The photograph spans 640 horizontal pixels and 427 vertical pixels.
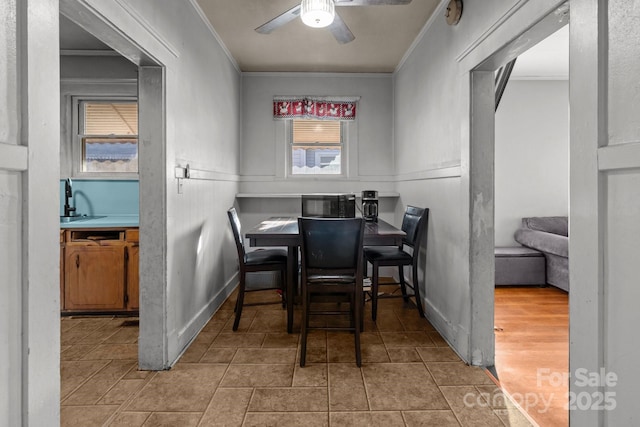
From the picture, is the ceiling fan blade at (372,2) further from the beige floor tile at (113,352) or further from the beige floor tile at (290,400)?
the beige floor tile at (113,352)

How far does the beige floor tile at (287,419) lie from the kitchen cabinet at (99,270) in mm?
2027

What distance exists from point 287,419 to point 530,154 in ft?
15.0

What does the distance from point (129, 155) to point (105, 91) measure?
26.5 inches

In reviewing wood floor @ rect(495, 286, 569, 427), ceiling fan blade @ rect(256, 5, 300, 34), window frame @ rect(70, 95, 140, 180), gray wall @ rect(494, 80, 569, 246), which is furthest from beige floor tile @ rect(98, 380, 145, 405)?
gray wall @ rect(494, 80, 569, 246)

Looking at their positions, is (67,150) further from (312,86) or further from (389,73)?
(389,73)

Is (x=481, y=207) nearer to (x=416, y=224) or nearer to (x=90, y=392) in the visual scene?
(x=416, y=224)

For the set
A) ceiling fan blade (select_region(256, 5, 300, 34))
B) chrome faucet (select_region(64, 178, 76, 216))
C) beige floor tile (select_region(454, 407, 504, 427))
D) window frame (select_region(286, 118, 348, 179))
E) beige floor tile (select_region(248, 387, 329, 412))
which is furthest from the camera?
window frame (select_region(286, 118, 348, 179))

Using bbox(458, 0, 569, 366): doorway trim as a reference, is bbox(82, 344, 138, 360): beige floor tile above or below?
below

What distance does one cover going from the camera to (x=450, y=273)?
2.78 m

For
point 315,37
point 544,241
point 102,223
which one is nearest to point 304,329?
point 102,223

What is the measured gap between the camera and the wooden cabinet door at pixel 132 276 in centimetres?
327

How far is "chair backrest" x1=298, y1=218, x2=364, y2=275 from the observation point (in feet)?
7.89

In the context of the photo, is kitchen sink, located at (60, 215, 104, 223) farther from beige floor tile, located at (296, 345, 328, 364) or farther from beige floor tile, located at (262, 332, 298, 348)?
beige floor tile, located at (296, 345, 328, 364)

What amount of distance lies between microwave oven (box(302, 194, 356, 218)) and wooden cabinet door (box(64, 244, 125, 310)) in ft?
5.73
